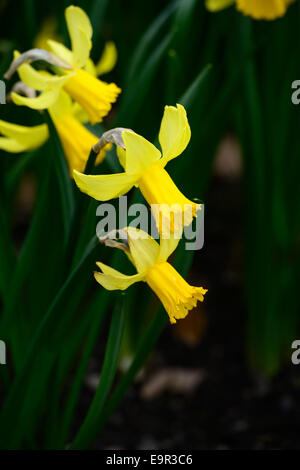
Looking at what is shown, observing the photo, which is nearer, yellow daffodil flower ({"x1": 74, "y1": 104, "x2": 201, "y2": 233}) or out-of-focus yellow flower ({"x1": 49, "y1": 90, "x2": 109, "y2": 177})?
yellow daffodil flower ({"x1": 74, "y1": 104, "x2": 201, "y2": 233})

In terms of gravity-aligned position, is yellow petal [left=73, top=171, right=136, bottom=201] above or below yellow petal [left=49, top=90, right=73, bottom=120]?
below

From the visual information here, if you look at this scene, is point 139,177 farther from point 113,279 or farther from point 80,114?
point 80,114

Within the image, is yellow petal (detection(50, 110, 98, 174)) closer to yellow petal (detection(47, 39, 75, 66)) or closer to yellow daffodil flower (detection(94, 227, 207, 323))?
yellow petal (detection(47, 39, 75, 66))

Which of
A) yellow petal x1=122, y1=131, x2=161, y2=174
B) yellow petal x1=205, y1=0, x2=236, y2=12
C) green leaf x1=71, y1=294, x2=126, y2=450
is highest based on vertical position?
yellow petal x1=205, y1=0, x2=236, y2=12

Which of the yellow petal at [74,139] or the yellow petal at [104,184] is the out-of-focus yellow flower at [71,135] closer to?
the yellow petal at [74,139]

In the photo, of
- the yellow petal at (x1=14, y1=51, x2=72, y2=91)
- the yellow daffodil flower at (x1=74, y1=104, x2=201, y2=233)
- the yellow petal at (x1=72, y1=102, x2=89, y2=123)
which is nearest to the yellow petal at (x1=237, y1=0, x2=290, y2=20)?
the yellow petal at (x1=72, y1=102, x2=89, y2=123)
